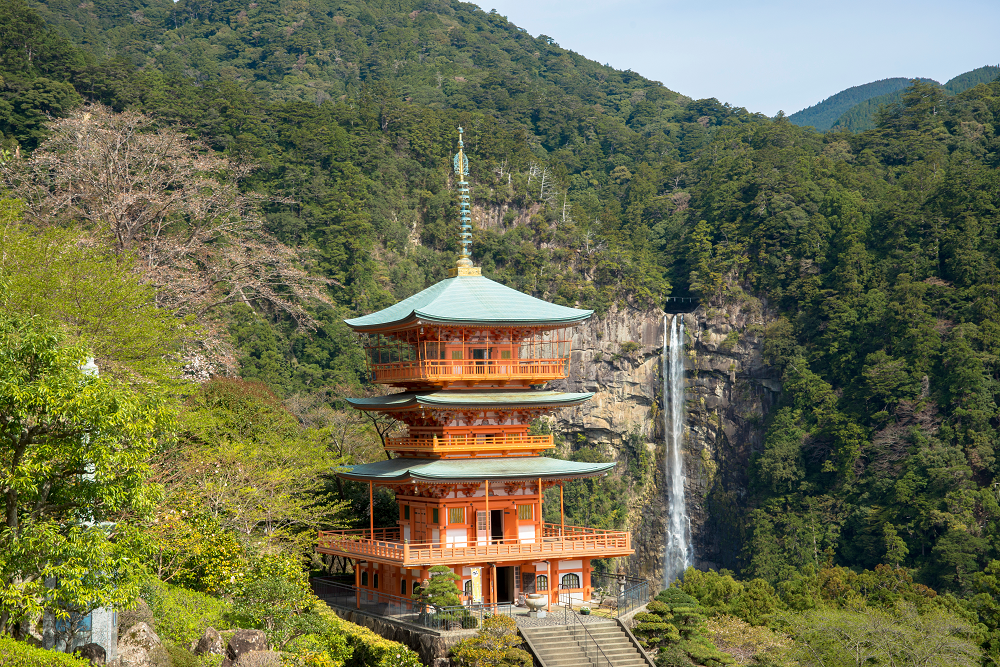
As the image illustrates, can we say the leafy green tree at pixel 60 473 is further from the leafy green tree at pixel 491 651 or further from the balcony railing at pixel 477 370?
the balcony railing at pixel 477 370

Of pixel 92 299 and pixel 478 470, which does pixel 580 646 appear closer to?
pixel 478 470

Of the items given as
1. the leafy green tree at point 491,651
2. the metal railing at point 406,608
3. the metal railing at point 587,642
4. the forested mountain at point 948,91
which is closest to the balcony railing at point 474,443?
the metal railing at point 406,608

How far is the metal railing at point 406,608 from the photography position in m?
24.8

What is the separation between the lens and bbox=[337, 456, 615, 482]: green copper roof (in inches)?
1061

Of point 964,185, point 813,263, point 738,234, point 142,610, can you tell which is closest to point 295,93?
point 738,234

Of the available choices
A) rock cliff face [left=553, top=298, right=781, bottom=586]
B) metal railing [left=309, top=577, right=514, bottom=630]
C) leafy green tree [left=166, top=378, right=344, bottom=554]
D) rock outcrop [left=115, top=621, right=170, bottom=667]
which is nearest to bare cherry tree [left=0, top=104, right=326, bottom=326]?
leafy green tree [left=166, top=378, right=344, bottom=554]

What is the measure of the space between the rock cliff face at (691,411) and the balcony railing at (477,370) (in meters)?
38.7

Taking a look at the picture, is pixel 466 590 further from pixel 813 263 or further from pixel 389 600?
pixel 813 263

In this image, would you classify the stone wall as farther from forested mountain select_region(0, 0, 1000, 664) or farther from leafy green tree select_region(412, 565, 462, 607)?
forested mountain select_region(0, 0, 1000, 664)

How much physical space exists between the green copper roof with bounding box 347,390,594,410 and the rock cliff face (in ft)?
128

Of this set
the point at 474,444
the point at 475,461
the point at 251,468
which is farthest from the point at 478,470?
the point at 251,468

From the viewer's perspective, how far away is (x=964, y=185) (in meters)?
62.5

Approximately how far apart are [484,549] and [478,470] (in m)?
2.04

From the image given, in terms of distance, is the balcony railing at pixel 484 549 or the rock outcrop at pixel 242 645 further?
the balcony railing at pixel 484 549
